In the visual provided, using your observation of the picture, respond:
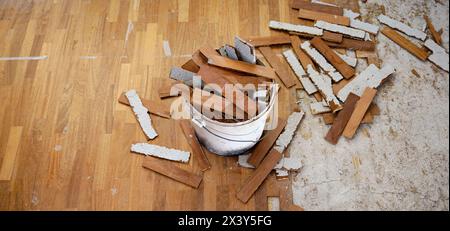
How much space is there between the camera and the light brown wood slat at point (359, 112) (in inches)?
106

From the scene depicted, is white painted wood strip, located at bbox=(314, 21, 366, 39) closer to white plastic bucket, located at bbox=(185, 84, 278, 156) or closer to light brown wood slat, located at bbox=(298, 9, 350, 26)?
light brown wood slat, located at bbox=(298, 9, 350, 26)

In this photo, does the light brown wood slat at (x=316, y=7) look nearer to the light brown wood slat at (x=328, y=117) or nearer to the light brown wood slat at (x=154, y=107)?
the light brown wood slat at (x=328, y=117)

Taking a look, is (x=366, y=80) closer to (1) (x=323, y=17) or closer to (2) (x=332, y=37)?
(2) (x=332, y=37)

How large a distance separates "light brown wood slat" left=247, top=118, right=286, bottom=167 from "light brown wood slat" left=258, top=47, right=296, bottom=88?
314 mm

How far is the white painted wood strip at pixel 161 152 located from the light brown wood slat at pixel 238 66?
69 cm

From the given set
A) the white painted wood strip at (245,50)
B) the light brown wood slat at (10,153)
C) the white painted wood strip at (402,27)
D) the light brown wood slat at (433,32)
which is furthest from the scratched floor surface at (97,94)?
the light brown wood slat at (433,32)

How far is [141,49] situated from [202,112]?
1119mm

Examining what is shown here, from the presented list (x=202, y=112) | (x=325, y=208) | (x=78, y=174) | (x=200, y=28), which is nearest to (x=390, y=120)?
(x=325, y=208)

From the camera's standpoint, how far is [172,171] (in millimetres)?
2617

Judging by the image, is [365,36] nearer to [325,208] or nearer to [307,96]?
[307,96]

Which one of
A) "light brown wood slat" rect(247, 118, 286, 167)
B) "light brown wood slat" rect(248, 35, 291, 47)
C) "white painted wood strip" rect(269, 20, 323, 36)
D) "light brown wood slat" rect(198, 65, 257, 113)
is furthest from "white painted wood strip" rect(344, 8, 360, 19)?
"light brown wood slat" rect(198, 65, 257, 113)

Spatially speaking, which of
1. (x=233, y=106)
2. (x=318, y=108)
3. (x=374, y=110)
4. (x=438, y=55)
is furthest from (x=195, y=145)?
(x=438, y=55)

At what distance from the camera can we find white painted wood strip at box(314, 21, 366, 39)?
3.05 m

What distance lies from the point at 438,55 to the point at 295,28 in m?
1.07
